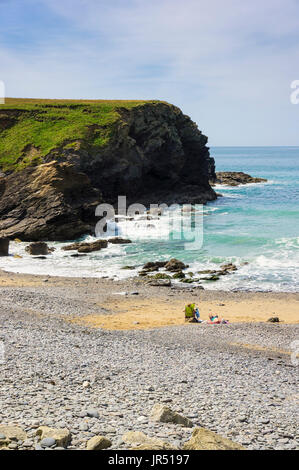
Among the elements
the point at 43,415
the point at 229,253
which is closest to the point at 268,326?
the point at 43,415

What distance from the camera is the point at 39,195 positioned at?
45.3 meters

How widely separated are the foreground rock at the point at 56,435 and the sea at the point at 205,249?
22.2 meters

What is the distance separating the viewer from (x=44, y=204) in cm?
4481

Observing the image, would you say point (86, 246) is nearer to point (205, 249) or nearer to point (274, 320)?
point (205, 249)

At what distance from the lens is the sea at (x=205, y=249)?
3288cm

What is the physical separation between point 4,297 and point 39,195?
947 inches

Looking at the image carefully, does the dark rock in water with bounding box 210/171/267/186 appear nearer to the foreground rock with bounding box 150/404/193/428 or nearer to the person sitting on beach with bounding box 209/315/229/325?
the person sitting on beach with bounding box 209/315/229/325

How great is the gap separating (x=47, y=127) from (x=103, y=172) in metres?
11.8

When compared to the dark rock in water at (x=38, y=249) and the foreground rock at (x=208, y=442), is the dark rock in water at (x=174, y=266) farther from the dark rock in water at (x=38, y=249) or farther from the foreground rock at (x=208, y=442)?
the foreground rock at (x=208, y=442)

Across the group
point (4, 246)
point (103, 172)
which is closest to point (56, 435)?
point (4, 246)

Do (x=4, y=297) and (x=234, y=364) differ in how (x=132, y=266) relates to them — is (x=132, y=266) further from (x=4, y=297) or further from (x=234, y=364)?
(x=234, y=364)

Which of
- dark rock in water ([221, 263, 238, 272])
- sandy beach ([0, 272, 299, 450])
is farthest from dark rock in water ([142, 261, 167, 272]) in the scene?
sandy beach ([0, 272, 299, 450])

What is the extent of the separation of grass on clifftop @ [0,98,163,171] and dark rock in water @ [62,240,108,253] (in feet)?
67.8

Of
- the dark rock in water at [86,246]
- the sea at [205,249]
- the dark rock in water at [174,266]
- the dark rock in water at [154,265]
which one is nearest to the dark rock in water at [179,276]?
the sea at [205,249]
